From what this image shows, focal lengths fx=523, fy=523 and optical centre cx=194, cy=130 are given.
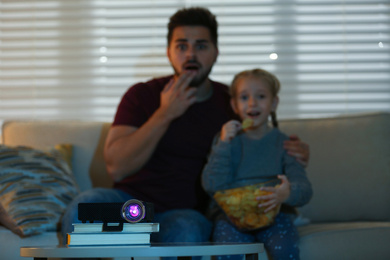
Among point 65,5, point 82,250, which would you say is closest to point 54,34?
point 65,5

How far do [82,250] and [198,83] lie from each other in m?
1.36

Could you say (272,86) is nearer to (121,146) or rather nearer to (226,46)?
(121,146)

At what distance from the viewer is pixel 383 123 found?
238 centimetres

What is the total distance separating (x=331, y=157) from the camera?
234 cm

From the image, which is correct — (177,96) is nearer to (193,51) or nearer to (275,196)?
(193,51)

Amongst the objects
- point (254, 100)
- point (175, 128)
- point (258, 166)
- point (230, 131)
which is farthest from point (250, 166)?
point (175, 128)

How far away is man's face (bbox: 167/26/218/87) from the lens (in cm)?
231

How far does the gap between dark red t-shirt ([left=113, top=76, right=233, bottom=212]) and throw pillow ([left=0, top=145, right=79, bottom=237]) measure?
0.25 meters

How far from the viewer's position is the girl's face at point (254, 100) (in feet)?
6.77

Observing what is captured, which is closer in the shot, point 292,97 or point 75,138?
point 75,138

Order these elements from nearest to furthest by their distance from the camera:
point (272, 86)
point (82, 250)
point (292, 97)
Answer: point (82, 250), point (272, 86), point (292, 97)

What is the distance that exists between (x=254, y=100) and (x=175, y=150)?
1.31 feet

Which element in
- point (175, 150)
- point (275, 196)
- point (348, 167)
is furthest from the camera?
point (348, 167)

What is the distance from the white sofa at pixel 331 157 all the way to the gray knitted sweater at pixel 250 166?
0.22 m
